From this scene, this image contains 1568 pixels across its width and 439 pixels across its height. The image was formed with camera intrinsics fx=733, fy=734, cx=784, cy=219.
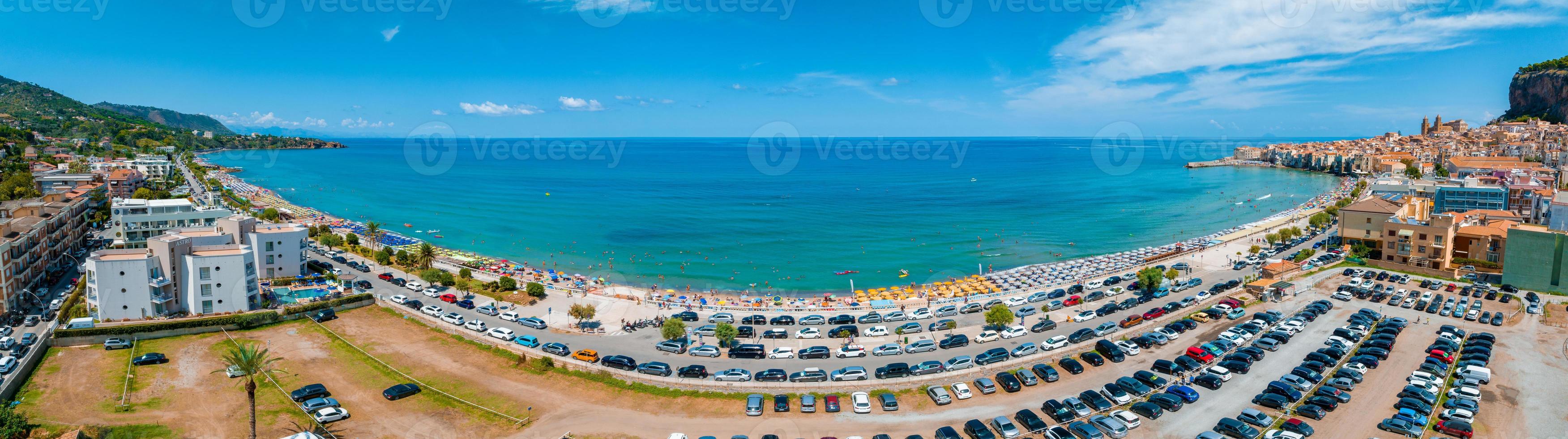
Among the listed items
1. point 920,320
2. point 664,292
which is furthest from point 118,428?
point 920,320

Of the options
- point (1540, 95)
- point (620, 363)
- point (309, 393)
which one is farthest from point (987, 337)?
point (1540, 95)

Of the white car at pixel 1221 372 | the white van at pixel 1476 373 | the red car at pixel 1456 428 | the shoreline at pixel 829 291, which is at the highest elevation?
the white van at pixel 1476 373

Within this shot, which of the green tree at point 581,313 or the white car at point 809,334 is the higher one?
the green tree at point 581,313

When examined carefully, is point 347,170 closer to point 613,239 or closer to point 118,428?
point 613,239

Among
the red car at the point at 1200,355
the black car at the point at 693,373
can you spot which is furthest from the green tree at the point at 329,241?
the red car at the point at 1200,355

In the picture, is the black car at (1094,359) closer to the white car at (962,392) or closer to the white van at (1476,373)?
the white car at (962,392)

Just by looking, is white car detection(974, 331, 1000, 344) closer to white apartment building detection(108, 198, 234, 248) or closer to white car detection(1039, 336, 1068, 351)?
white car detection(1039, 336, 1068, 351)

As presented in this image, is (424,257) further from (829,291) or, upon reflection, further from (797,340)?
(797,340)
